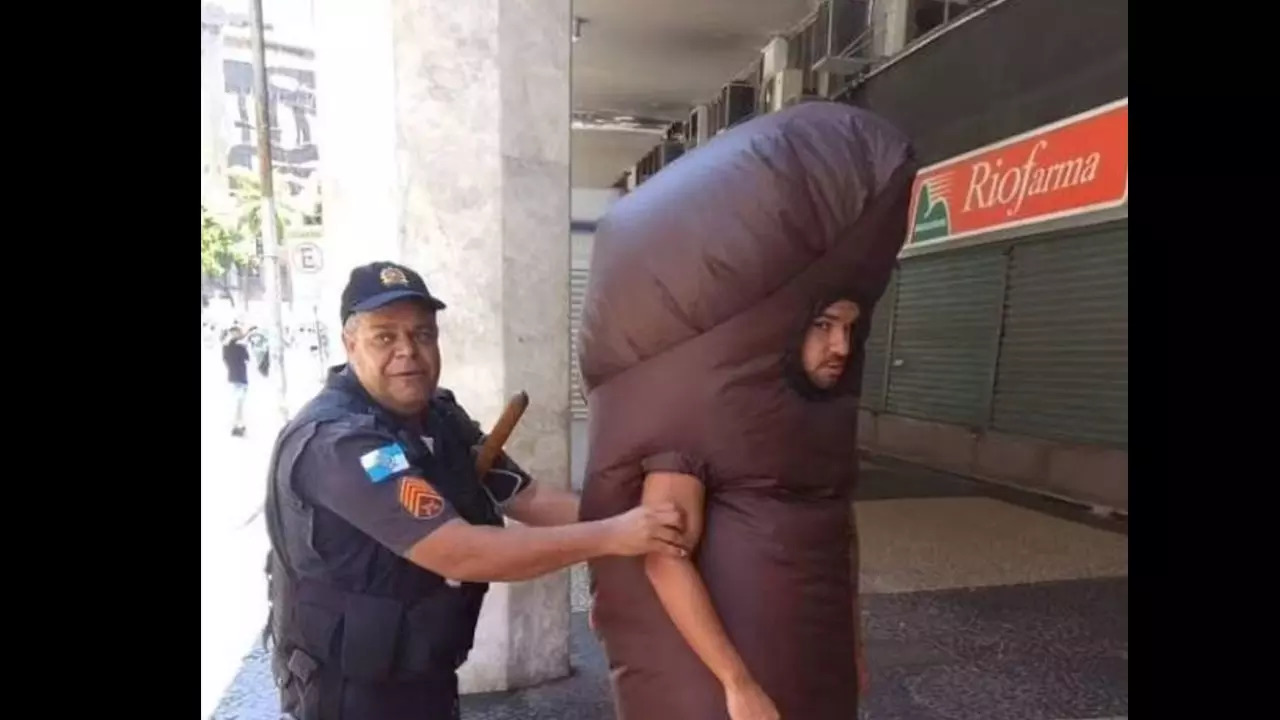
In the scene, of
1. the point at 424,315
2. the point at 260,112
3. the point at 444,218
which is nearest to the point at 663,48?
the point at 260,112

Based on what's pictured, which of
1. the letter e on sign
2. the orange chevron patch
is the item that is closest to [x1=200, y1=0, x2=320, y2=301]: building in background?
the letter e on sign

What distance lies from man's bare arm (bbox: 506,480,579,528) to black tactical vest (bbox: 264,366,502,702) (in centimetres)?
19

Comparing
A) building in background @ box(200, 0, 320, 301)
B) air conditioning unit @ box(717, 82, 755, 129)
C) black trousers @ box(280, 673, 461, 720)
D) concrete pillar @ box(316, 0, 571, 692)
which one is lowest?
black trousers @ box(280, 673, 461, 720)

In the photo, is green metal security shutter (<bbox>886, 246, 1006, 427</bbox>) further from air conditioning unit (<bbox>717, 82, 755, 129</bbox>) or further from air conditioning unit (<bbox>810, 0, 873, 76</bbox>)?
air conditioning unit (<bbox>717, 82, 755, 129</bbox>)

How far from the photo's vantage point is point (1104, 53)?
6855 millimetres

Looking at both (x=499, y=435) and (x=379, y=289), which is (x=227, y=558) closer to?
(x=499, y=435)

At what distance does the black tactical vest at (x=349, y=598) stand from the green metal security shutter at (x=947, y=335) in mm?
7633

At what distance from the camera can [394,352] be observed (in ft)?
6.02

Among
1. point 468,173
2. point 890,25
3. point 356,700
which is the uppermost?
point 890,25

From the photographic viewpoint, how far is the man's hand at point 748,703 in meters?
1.62

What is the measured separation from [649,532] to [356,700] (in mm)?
791

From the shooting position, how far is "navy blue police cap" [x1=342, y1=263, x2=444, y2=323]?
1.81 metres

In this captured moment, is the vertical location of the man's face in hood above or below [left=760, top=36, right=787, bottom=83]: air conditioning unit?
below

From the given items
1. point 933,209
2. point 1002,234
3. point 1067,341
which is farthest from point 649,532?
point 933,209
